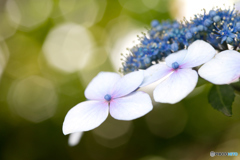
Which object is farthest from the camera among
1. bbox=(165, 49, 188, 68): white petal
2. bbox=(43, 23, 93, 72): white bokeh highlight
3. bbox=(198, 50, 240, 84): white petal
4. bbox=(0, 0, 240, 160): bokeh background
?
bbox=(43, 23, 93, 72): white bokeh highlight

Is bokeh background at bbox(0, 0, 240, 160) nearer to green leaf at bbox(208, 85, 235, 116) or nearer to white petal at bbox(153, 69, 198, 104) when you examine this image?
green leaf at bbox(208, 85, 235, 116)

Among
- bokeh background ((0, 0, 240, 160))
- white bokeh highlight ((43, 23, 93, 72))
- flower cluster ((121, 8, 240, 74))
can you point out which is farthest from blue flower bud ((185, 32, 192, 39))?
white bokeh highlight ((43, 23, 93, 72))

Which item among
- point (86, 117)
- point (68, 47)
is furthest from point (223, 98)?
point (68, 47)

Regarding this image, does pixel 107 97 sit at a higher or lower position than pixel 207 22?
lower

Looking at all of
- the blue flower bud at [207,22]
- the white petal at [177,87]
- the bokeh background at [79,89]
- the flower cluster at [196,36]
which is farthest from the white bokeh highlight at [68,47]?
the white petal at [177,87]

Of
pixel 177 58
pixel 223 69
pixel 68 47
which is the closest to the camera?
pixel 223 69

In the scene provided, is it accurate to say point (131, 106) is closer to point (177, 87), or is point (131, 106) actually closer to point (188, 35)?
point (177, 87)
